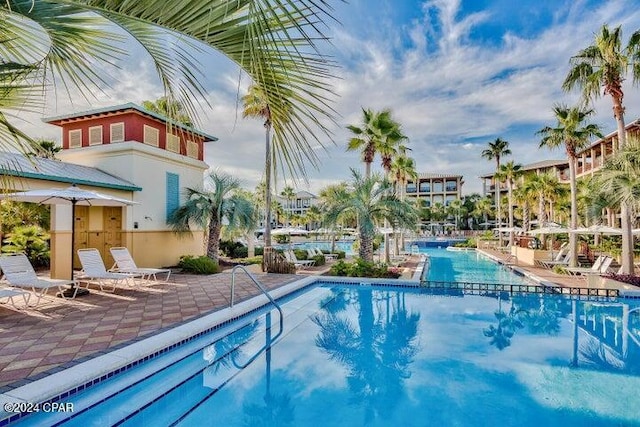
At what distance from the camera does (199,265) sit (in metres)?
14.6

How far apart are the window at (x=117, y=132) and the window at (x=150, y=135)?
798 millimetres

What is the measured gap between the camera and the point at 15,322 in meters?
7.18

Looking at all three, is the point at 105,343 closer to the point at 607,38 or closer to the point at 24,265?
the point at 24,265

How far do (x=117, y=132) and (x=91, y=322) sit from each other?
32.8ft

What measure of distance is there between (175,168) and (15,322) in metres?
10.3

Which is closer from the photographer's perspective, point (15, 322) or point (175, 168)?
point (15, 322)

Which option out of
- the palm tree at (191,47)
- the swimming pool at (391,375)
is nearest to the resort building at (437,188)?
the swimming pool at (391,375)

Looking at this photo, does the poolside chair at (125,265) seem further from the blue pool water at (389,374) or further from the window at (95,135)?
the window at (95,135)

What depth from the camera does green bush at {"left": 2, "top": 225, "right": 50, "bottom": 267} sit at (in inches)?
573

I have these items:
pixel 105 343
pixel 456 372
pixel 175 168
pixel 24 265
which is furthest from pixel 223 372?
pixel 175 168

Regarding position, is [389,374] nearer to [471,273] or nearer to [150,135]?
[150,135]

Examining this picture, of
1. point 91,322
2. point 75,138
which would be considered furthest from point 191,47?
point 75,138

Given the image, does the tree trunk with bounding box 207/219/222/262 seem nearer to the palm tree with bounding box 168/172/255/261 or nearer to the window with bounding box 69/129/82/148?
the palm tree with bounding box 168/172/255/261

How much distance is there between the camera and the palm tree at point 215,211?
15.8 meters
